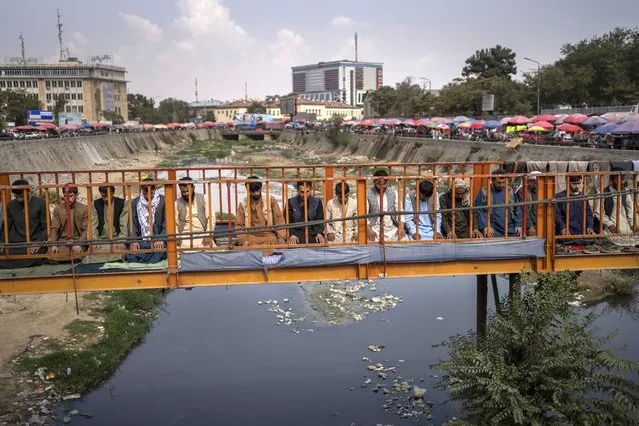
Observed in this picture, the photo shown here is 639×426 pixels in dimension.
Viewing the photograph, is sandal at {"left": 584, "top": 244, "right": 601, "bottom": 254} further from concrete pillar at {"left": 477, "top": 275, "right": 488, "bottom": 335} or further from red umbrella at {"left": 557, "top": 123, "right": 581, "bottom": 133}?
red umbrella at {"left": 557, "top": 123, "right": 581, "bottom": 133}

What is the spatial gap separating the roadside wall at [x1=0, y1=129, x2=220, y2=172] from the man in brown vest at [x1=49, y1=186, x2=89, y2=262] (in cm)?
3485

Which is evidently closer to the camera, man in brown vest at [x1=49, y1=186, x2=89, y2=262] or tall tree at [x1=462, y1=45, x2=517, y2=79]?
man in brown vest at [x1=49, y1=186, x2=89, y2=262]

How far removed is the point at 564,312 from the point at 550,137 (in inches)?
1383

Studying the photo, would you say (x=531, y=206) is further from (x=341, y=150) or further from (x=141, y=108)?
(x=141, y=108)

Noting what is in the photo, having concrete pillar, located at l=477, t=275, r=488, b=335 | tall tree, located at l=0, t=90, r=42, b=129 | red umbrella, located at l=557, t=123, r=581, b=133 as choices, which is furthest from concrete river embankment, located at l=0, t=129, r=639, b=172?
concrete pillar, located at l=477, t=275, r=488, b=335

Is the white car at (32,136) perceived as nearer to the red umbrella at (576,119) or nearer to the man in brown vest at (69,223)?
the red umbrella at (576,119)

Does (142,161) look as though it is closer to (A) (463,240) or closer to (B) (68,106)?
(B) (68,106)

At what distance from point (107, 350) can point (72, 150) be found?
49.1 meters

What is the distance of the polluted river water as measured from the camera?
12852mm

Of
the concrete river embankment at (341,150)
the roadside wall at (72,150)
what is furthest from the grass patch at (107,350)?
the roadside wall at (72,150)

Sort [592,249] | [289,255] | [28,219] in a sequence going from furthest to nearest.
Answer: [592,249] → [28,219] → [289,255]

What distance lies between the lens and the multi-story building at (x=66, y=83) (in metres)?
127

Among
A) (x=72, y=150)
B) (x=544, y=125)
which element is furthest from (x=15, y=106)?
(x=544, y=125)

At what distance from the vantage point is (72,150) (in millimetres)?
60469
